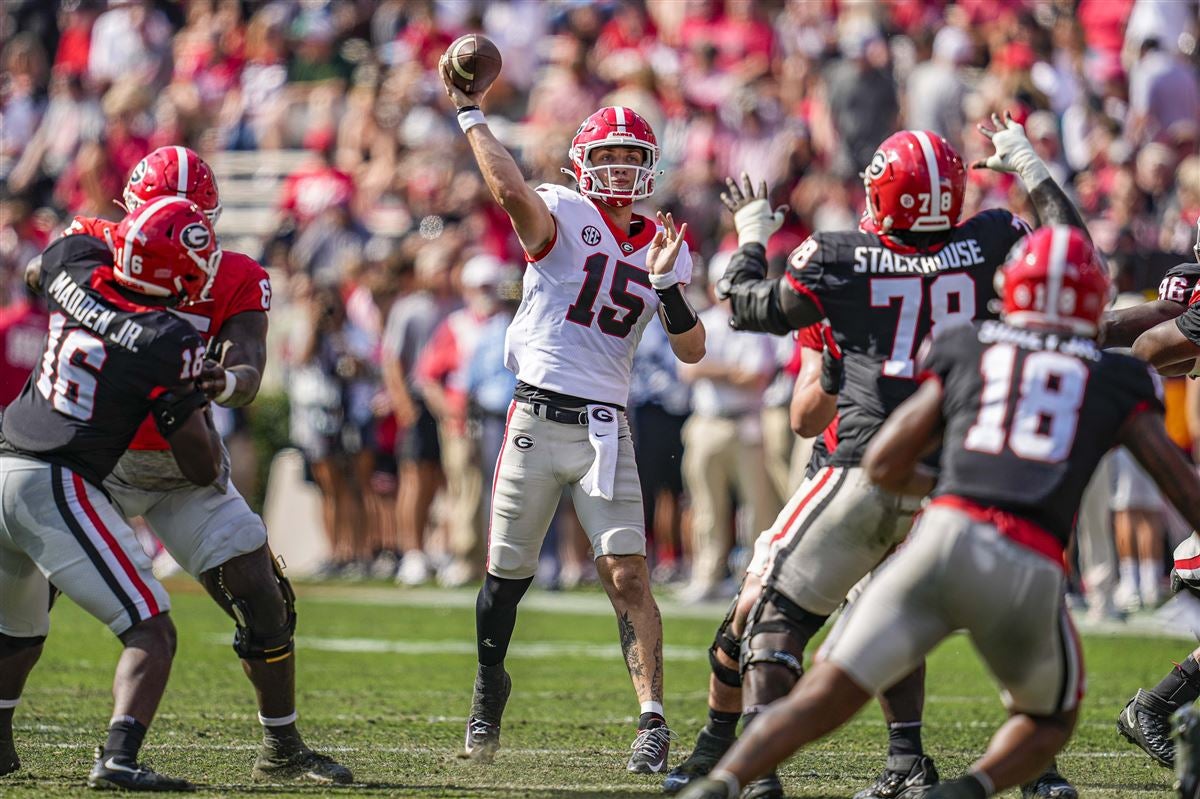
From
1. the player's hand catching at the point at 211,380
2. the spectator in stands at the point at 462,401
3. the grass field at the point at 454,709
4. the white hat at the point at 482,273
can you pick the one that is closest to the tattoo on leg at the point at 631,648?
the grass field at the point at 454,709

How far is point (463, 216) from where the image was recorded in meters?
14.4

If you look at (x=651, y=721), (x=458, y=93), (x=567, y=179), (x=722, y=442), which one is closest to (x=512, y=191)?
(x=458, y=93)

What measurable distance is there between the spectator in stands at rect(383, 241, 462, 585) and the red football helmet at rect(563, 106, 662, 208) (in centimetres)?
711

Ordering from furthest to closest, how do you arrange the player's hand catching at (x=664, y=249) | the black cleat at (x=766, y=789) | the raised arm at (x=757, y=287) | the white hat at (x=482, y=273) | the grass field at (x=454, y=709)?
the white hat at (x=482, y=273)
the player's hand catching at (x=664, y=249)
the grass field at (x=454, y=709)
the raised arm at (x=757, y=287)
the black cleat at (x=766, y=789)

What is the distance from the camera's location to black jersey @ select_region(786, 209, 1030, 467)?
206 inches

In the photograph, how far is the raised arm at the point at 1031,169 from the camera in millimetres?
5477

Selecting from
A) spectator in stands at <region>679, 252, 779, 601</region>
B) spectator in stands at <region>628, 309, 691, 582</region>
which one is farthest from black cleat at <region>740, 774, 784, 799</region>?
spectator in stands at <region>628, 309, 691, 582</region>

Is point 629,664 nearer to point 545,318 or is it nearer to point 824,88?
point 545,318

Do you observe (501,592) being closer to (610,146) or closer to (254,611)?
(254,611)

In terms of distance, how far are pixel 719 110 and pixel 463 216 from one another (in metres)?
2.42

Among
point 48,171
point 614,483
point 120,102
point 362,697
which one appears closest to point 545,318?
point 614,483

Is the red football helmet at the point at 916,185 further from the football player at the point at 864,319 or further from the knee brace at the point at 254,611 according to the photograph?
the knee brace at the point at 254,611

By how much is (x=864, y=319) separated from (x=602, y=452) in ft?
4.15

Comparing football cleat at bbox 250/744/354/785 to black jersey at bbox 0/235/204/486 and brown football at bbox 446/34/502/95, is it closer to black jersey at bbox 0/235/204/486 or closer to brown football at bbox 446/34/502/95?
black jersey at bbox 0/235/204/486
